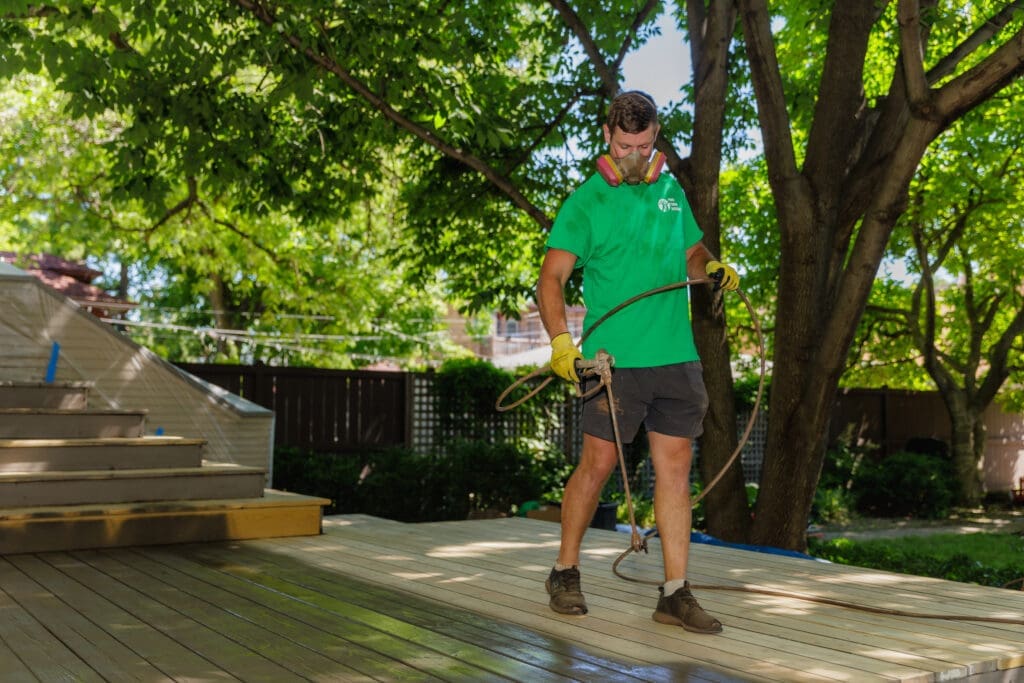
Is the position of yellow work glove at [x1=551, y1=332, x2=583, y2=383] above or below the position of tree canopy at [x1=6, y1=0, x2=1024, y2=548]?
below

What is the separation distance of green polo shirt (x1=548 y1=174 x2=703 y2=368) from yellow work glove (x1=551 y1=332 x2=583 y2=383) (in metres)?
0.24

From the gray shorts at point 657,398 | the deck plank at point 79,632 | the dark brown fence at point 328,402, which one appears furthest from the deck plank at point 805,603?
the dark brown fence at point 328,402

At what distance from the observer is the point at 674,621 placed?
3252 mm

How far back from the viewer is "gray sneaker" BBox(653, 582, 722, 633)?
10.4ft

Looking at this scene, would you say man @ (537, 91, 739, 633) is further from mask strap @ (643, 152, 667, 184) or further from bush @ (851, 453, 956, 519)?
bush @ (851, 453, 956, 519)

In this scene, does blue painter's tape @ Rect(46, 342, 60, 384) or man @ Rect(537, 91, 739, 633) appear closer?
man @ Rect(537, 91, 739, 633)

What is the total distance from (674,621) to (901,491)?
39.2 feet

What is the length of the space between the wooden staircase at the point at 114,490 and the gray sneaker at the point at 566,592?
2385mm

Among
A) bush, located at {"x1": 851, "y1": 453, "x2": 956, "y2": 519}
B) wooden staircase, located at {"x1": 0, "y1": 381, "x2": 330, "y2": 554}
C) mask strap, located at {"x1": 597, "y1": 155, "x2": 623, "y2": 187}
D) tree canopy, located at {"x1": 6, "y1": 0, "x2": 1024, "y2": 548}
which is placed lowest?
bush, located at {"x1": 851, "y1": 453, "x2": 956, "y2": 519}

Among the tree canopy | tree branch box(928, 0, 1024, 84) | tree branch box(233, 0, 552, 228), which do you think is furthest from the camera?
tree branch box(233, 0, 552, 228)

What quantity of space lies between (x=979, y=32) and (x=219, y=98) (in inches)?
217

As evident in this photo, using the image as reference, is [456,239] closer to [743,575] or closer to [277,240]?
[743,575]

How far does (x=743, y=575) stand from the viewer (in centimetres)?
430

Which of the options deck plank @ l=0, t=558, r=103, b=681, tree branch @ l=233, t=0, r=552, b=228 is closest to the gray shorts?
deck plank @ l=0, t=558, r=103, b=681
